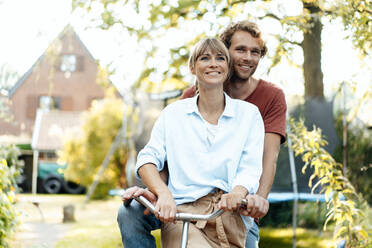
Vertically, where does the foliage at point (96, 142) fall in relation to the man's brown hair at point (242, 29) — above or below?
below

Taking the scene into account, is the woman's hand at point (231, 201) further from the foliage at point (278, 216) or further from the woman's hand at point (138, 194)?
the foliage at point (278, 216)

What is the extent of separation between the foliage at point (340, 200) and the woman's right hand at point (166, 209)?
1.55 meters

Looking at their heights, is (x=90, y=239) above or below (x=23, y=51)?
below

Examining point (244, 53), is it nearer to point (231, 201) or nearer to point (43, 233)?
point (231, 201)

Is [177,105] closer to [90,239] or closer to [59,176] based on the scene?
[90,239]

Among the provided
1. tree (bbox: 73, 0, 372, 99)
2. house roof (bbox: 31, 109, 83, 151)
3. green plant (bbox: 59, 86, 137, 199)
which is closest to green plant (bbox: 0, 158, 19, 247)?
tree (bbox: 73, 0, 372, 99)

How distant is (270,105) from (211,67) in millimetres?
385

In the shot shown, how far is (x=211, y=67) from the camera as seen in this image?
5.95 feet

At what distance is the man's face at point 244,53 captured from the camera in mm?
2096

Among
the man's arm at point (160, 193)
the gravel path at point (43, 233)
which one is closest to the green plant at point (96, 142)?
the gravel path at point (43, 233)

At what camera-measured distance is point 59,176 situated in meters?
12.6

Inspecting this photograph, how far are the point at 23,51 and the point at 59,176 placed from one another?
8.68 metres

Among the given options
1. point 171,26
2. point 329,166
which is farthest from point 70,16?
point 329,166

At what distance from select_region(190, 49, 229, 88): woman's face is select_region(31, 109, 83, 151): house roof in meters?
11.0
